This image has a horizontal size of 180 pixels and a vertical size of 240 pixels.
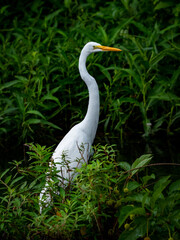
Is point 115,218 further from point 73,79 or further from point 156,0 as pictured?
point 156,0

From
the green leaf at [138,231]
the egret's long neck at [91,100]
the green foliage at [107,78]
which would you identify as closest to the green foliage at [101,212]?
the green leaf at [138,231]

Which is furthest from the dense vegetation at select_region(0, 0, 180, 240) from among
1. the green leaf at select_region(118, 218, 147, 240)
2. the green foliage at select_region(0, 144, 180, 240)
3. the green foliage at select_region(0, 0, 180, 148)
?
the green leaf at select_region(118, 218, 147, 240)

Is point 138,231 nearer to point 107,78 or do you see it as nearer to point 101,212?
point 101,212

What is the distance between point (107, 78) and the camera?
543 cm

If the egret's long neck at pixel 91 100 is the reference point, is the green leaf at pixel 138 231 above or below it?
below

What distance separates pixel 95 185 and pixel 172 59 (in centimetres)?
327

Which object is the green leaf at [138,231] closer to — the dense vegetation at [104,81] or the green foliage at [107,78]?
the dense vegetation at [104,81]

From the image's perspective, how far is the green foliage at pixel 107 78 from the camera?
4883 millimetres

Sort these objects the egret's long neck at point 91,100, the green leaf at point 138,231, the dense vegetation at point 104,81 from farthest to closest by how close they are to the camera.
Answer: the dense vegetation at point 104,81
the egret's long neck at point 91,100
the green leaf at point 138,231

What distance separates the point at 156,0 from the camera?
568 centimetres

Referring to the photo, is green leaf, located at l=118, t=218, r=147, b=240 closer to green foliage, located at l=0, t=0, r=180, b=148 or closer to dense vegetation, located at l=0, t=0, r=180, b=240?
dense vegetation, located at l=0, t=0, r=180, b=240

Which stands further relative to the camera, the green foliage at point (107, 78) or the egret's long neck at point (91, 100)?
the green foliage at point (107, 78)

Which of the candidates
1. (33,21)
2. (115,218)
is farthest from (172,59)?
(115,218)

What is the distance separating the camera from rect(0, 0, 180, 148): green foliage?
192 inches
